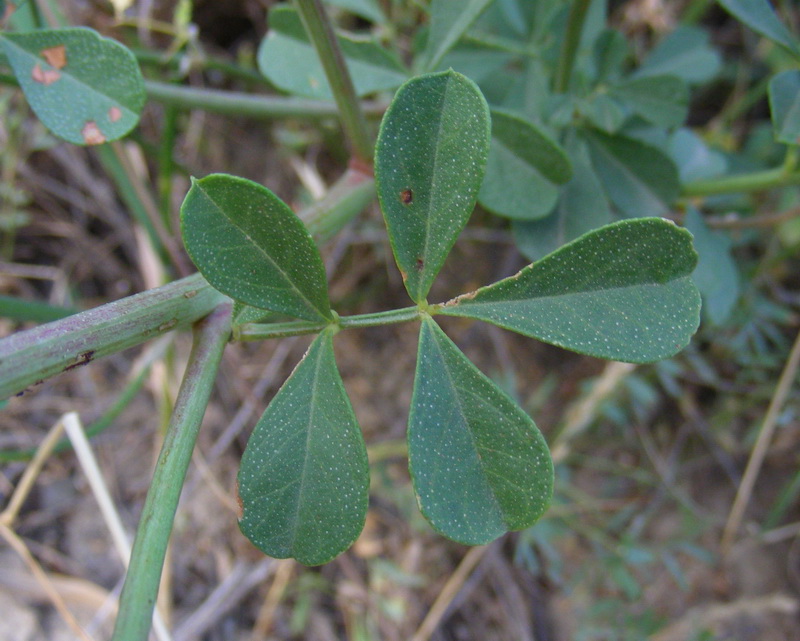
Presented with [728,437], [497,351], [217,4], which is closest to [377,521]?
[497,351]

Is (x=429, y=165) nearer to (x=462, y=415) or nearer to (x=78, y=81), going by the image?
(x=462, y=415)

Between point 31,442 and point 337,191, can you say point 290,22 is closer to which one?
point 337,191

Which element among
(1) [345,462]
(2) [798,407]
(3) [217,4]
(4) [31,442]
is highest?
(3) [217,4]

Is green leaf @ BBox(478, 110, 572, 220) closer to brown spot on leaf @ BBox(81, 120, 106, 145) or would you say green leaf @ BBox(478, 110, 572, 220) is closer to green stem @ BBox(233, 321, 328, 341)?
green stem @ BBox(233, 321, 328, 341)

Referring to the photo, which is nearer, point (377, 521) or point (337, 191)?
point (337, 191)

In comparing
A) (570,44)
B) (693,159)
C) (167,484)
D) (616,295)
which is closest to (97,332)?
(167,484)
